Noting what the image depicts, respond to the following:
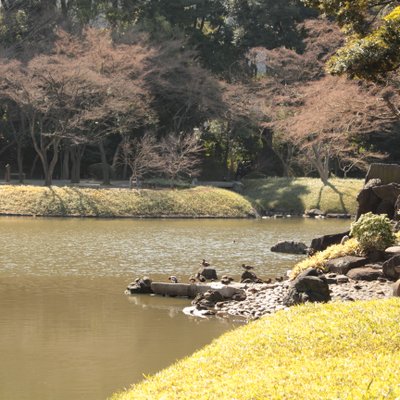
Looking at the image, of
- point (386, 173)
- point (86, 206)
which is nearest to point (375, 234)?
point (386, 173)

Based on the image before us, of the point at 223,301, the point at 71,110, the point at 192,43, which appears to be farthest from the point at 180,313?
the point at 192,43

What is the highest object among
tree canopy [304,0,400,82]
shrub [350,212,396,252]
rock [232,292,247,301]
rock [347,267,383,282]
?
tree canopy [304,0,400,82]

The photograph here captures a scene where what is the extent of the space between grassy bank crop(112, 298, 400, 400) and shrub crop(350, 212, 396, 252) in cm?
630

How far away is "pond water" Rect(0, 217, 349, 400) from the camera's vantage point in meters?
11.4

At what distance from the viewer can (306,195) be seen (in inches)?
1953

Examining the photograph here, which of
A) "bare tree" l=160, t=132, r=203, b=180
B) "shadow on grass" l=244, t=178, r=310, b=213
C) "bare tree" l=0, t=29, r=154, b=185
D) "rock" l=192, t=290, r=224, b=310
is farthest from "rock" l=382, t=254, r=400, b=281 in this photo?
"bare tree" l=160, t=132, r=203, b=180

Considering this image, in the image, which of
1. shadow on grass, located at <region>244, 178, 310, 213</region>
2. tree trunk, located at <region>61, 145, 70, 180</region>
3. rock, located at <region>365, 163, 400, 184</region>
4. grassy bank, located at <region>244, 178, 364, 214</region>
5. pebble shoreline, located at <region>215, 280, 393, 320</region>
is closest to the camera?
pebble shoreline, located at <region>215, 280, 393, 320</region>

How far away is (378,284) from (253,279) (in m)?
4.03

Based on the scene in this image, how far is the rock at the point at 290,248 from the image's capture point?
90.6 ft

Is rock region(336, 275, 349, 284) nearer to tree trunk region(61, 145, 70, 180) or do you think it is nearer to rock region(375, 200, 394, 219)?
rock region(375, 200, 394, 219)

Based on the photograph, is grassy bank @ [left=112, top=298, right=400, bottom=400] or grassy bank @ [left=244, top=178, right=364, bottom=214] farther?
grassy bank @ [left=244, top=178, right=364, bottom=214]

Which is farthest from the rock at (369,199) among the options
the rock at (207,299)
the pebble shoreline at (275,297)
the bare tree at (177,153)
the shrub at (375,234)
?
the bare tree at (177,153)

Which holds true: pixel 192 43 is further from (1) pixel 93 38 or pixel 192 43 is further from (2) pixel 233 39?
(1) pixel 93 38

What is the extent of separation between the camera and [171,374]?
9.05 metres
